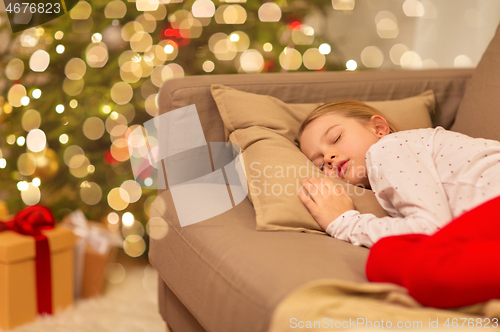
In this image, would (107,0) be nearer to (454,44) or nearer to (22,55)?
(22,55)

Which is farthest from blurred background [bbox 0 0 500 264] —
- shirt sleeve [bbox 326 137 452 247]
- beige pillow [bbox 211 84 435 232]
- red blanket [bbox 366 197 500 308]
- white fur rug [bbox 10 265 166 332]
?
red blanket [bbox 366 197 500 308]

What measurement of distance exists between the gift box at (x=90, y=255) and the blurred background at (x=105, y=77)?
147mm

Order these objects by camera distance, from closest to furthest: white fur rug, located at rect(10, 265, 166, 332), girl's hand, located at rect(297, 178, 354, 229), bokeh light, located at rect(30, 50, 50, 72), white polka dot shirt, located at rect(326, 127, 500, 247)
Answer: white polka dot shirt, located at rect(326, 127, 500, 247) < girl's hand, located at rect(297, 178, 354, 229) < white fur rug, located at rect(10, 265, 166, 332) < bokeh light, located at rect(30, 50, 50, 72)

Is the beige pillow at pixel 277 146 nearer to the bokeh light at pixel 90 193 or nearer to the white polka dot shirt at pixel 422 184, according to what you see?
the white polka dot shirt at pixel 422 184

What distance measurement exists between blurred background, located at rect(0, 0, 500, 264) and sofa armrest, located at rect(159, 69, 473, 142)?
1.69 ft

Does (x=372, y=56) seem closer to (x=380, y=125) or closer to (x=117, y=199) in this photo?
(x=380, y=125)

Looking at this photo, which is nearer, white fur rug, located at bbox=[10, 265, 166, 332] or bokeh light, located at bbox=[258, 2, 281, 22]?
white fur rug, located at bbox=[10, 265, 166, 332]

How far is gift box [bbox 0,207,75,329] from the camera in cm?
126

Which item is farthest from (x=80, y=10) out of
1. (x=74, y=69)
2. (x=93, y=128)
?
(x=93, y=128)

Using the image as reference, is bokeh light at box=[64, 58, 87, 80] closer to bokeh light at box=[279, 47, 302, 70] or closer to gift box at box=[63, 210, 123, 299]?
gift box at box=[63, 210, 123, 299]

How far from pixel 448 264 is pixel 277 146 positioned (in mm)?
544

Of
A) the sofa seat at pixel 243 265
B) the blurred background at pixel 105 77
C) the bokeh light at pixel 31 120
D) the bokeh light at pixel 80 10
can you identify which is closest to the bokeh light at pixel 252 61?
the blurred background at pixel 105 77

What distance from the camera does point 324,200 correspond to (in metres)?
0.95

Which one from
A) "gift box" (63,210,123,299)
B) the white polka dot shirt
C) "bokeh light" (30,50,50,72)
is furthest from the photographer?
"bokeh light" (30,50,50,72)
